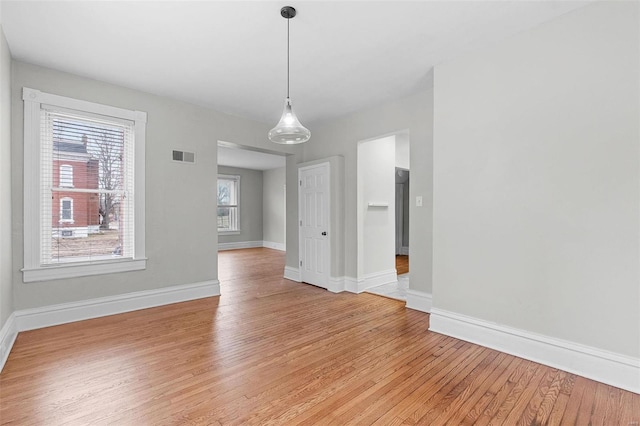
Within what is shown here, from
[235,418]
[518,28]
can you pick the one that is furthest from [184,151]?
[518,28]

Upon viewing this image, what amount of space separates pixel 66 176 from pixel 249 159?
5.64 metres

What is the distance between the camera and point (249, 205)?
10.8 m

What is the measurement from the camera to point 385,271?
17.5 ft

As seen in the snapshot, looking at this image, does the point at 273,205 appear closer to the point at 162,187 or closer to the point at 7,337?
the point at 162,187

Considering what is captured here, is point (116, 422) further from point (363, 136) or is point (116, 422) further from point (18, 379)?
point (363, 136)

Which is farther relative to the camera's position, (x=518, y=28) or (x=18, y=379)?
(x=518, y=28)

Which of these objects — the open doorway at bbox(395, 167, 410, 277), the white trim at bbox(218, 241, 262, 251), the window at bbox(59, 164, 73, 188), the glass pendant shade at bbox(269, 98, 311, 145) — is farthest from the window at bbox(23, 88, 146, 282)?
the open doorway at bbox(395, 167, 410, 277)

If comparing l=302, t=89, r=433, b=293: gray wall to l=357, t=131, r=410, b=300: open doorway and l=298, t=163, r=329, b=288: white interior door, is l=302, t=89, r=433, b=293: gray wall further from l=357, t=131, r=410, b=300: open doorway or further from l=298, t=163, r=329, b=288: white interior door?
l=298, t=163, r=329, b=288: white interior door

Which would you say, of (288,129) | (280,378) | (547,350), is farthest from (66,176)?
(547,350)

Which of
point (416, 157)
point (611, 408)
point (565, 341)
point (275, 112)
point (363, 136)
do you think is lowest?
point (611, 408)

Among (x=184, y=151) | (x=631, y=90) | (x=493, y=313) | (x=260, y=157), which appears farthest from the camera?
(x=260, y=157)

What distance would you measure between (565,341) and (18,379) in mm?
4201

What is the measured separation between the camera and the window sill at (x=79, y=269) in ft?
10.7

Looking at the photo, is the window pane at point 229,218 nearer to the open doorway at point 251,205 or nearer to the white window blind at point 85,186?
the open doorway at point 251,205
